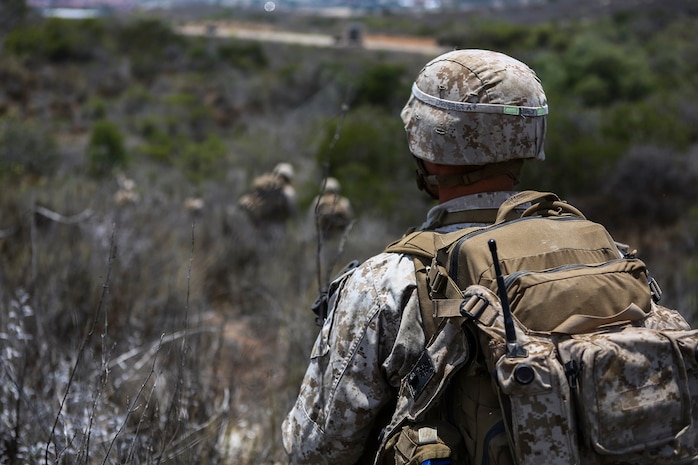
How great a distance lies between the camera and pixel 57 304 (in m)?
4.21

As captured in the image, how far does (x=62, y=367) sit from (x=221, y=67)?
2575cm

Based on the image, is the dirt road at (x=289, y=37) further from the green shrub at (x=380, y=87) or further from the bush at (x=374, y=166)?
the bush at (x=374, y=166)

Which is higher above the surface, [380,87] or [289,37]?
[380,87]

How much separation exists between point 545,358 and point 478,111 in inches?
27.0

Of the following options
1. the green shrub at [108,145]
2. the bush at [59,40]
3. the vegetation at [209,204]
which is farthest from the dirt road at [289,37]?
the green shrub at [108,145]

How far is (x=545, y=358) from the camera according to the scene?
1505mm

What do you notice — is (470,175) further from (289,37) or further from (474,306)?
(289,37)

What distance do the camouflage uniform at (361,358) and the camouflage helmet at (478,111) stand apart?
129 millimetres

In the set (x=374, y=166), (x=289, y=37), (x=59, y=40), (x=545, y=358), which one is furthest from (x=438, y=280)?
(x=289, y=37)

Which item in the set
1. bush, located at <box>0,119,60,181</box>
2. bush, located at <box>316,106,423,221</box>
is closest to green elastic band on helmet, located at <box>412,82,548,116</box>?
bush, located at <box>316,106,423,221</box>

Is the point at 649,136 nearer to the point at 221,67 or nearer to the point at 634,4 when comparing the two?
the point at 221,67

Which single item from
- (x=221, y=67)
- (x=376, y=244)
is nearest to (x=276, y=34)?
(x=221, y=67)

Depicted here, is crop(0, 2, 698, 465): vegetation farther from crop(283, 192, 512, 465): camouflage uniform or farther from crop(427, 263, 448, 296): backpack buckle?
crop(427, 263, 448, 296): backpack buckle

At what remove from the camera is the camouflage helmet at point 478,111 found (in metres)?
1.90
